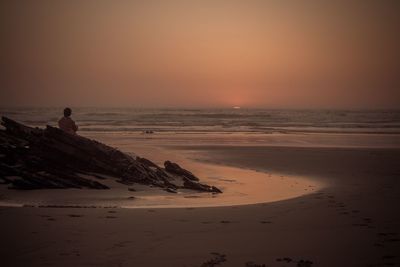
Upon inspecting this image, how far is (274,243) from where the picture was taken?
23.4 ft

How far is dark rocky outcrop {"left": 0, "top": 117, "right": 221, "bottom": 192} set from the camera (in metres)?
11.6

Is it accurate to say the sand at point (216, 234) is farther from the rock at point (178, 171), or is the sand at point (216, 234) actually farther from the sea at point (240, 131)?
the sea at point (240, 131)

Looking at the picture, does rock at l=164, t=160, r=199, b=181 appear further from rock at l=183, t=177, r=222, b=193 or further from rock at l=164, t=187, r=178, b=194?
rock at l=164, t=187, r=178, b=194

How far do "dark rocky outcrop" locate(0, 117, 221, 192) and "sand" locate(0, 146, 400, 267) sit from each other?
2.48 m

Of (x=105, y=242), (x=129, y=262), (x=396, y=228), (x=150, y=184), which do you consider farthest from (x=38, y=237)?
(x=396, y=228)

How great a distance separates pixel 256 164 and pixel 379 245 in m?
12.3

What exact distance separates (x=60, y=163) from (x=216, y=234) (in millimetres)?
6119

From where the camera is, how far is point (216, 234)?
7.60 m

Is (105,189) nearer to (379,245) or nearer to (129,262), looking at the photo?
(129,262)

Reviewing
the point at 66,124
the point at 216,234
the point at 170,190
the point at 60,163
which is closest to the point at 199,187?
the point at 170,190

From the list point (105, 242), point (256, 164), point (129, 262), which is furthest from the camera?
point (256, 164)

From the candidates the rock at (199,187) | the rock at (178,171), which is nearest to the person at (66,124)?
the rock at (178,171)

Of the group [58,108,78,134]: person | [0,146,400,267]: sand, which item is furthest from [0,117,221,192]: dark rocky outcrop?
[0,146,400,267]: sand

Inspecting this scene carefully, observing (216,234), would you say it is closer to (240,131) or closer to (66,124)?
(66,124)
